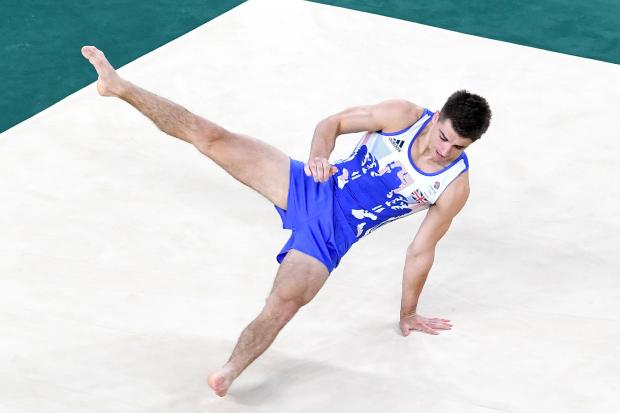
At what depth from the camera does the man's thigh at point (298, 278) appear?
11.0 ft

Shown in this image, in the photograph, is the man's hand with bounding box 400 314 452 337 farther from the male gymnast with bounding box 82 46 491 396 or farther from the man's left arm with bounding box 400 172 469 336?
the man's left arm with bounding box 400 172 469 336

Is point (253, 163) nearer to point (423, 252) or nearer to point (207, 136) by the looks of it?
point (207, 136)

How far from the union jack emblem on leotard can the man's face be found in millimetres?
126

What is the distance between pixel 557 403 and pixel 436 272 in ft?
3.10

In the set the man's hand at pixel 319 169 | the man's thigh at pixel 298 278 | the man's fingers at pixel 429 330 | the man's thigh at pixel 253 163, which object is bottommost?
the man's fingers at pixel 429 330

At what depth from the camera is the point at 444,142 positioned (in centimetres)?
341

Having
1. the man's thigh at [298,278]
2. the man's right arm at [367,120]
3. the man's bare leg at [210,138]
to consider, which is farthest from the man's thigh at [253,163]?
the man's thigh at [298,278]

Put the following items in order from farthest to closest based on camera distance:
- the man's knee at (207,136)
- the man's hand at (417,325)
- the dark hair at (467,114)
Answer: the man's hand at (417,325), the man's knee at (207,136), the dark hair at (467,114)

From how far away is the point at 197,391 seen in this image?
134 inches

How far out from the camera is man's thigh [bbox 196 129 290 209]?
3.60 metres

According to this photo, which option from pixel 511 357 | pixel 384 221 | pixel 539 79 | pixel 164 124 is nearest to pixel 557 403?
pixel 511 357

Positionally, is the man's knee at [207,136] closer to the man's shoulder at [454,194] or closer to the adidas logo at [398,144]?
the adidas logo at [398,144]

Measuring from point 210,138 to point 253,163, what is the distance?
19cm

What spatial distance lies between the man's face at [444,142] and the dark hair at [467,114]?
0.02m
